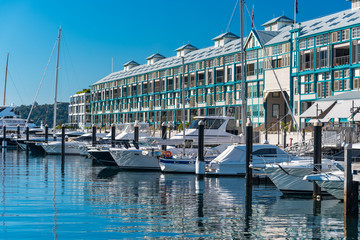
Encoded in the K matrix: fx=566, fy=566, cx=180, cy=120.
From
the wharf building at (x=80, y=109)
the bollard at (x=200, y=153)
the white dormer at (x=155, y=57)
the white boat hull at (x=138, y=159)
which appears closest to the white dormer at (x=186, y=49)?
the white dormer at (x=155, y=57)

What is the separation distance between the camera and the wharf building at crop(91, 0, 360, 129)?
66.2m

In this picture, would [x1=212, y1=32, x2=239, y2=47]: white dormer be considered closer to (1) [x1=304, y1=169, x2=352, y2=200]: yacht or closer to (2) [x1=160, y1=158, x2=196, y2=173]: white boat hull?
(2) [x1=160, y1=158, x2=196, y2=173]: white boat hull

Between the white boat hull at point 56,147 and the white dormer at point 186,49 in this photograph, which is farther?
the white dormer at point 186,49

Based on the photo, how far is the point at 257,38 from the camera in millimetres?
78562

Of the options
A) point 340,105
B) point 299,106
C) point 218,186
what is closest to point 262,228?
point 218,186

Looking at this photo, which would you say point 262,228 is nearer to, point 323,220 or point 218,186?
point 323,220

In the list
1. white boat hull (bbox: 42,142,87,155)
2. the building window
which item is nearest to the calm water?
the building window

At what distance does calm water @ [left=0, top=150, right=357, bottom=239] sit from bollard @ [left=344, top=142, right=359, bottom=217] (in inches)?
22.9

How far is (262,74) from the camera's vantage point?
78.9 m

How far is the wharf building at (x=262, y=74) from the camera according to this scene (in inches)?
2606

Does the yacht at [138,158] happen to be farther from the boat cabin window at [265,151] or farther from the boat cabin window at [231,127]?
the boat cabin window at [265,151]

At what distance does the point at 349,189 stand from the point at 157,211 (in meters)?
8.38

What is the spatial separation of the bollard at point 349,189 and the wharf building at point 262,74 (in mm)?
28029

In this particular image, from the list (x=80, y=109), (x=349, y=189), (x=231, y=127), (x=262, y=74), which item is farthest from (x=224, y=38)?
(x=349, y=189)
